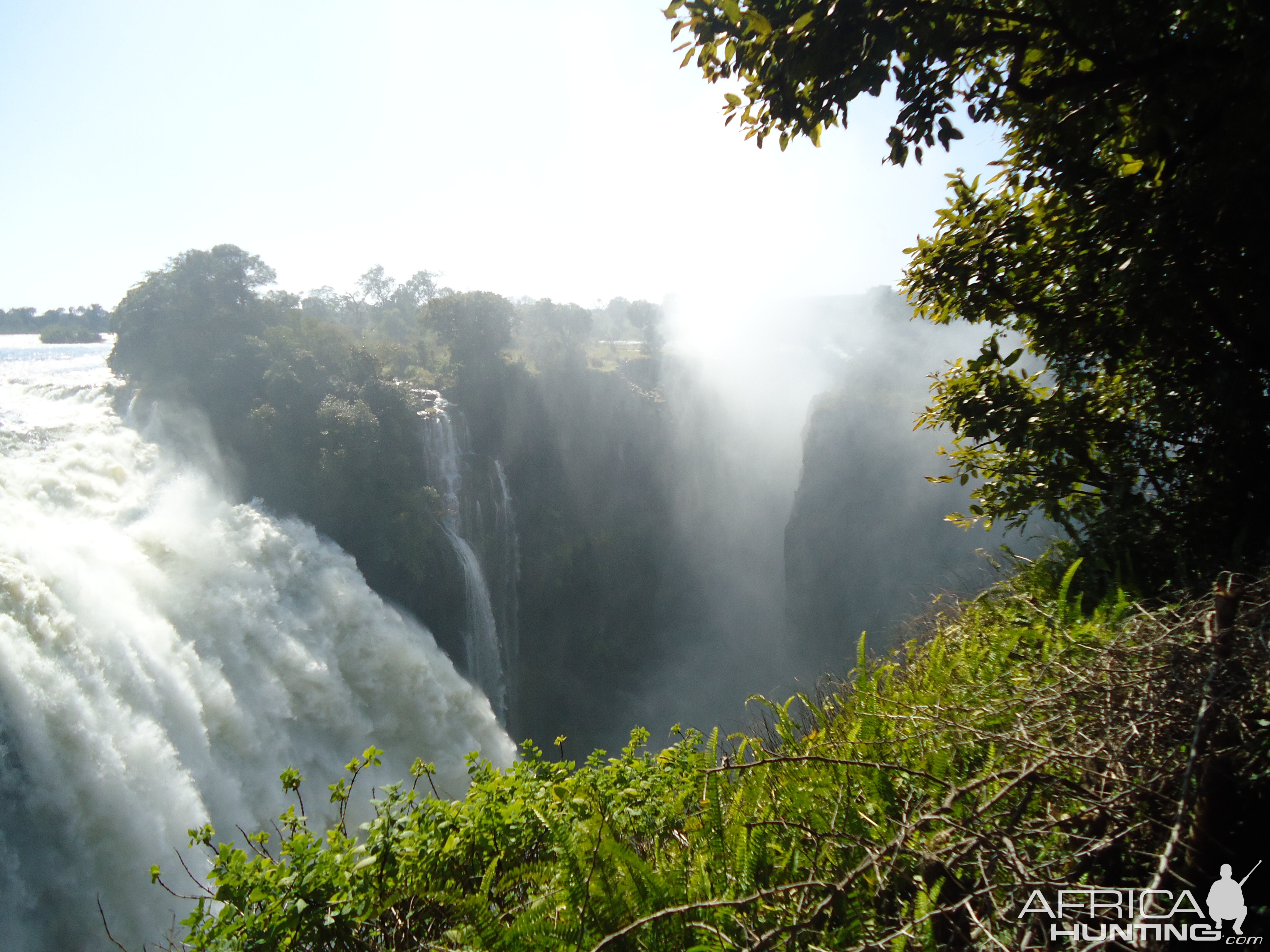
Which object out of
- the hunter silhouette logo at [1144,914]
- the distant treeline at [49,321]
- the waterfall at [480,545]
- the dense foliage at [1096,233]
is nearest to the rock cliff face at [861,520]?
the waterfall at [480,545]

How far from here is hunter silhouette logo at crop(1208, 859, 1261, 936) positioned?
137 cm

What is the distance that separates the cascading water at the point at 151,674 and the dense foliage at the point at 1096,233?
9.51 m

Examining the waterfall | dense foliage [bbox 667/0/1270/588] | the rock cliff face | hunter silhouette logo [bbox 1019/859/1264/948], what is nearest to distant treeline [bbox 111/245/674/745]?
the waterfall

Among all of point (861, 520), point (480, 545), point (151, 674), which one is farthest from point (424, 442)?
point (861, 520)

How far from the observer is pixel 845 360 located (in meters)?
40.4

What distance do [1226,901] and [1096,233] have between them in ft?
10.6

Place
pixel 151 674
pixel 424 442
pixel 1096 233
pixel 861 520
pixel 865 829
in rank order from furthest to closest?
pixel 861 520
pixel 424 442
pixel 151 674
pixel 1096 233
pixel 865 829

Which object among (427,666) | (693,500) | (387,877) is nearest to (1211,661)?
(387,877)

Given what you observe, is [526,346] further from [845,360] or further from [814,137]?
[814,137]

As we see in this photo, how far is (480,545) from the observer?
1923 cm

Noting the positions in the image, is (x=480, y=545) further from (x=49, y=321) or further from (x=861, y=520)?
(x=49, y=321)

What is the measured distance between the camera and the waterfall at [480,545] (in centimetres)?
1759

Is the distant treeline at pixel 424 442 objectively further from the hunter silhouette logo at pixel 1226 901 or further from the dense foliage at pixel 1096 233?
the hunter silhouette logo at pixel 1226 901

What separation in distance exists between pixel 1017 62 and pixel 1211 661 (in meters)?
2.54
